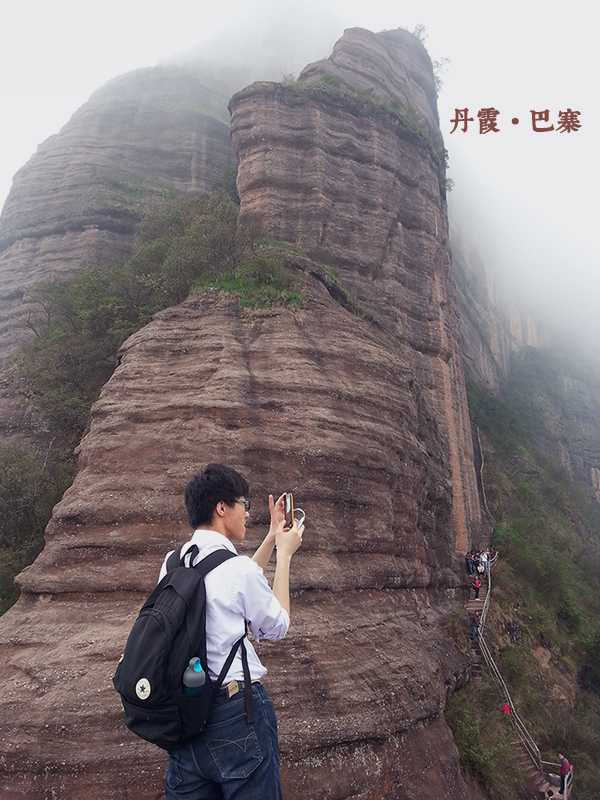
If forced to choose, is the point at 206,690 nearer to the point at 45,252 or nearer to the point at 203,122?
the point at 45,252

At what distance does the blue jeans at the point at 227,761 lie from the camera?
2492 millimetres

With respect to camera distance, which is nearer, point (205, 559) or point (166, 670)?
point (166, 670)

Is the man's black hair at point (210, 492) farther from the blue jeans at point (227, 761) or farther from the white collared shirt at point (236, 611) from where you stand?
the blue jeans at point (227, 761)

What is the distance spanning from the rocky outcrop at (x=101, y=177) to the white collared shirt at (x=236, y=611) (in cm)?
2092

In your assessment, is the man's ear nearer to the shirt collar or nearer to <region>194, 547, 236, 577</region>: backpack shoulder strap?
the shirt collar

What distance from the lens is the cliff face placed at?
6.78m

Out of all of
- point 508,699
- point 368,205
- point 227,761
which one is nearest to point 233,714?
point 227,761

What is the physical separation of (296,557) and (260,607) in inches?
261

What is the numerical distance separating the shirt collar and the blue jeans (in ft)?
2.14

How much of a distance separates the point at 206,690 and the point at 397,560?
8.94 metres

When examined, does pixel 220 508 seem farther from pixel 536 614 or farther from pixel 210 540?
pixel 536 614

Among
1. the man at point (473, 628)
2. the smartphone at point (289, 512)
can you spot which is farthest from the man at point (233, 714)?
the man at point (473, 628)

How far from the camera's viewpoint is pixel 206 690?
7.78 ft

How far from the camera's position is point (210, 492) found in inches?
119
